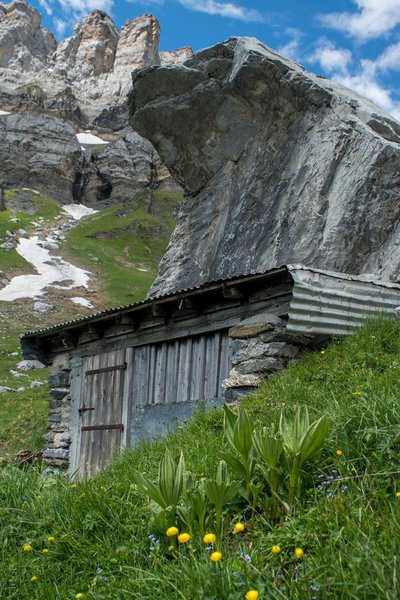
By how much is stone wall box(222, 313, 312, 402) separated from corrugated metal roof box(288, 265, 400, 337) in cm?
28

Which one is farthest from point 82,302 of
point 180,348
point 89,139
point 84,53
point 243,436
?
point 84,53

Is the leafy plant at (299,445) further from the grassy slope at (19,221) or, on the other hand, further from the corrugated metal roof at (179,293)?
the grassy slope at (19,221)

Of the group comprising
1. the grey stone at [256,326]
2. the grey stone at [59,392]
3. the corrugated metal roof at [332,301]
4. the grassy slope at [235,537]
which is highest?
the corrugated metal roof at [332,301]

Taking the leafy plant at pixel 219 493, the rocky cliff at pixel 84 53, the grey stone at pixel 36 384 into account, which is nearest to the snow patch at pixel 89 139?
the rocky cliff at pixel 84 53

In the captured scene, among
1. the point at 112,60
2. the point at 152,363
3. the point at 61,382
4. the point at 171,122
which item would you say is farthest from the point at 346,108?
the point at 112,60

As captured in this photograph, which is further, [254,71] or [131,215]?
[131,215]

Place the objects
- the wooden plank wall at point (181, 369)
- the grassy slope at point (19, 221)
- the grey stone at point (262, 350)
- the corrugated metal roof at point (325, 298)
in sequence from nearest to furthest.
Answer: the corrugated metal roof at point (325, 298), the grey stone at point (262, 350), the wooden plank wall at point (181, 369), the grassy slope at point (19, 221)

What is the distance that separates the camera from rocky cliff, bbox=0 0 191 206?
9488cm

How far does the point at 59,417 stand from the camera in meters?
14.1

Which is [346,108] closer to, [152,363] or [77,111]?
[152,363]

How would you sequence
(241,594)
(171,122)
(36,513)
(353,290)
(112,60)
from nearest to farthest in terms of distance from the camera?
(241,594), (36,513), (353,290), (171,122), (112,60)

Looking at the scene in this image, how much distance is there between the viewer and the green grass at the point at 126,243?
4959cm

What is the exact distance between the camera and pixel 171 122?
19.6 m

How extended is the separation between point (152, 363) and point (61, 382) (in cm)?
345
